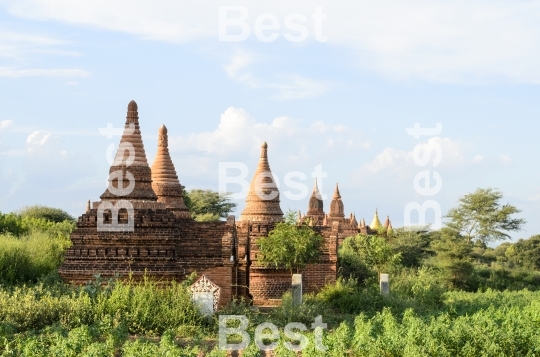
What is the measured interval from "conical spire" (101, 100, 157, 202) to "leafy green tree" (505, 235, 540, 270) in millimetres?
33404

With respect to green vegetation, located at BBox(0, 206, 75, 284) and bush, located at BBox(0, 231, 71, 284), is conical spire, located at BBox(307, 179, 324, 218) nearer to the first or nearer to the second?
green vegetation, located at BBox(0, 206, 75, 284)

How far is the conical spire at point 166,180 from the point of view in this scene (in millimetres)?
24078

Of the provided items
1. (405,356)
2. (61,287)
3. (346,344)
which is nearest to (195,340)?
(346,344)

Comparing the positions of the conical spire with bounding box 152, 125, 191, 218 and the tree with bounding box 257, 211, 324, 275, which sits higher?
the conical spire with bounding box 152, 125, 191, 218

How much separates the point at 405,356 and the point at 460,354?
1407mm

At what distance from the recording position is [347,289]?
66.7 ft

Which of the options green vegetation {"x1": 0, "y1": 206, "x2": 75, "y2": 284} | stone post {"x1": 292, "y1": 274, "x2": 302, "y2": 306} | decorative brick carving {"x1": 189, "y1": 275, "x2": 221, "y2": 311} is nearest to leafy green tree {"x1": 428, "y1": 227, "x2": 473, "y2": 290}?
green vegetation {"x1": 0, "y1": 206, "x2": 75, "y2": 284}

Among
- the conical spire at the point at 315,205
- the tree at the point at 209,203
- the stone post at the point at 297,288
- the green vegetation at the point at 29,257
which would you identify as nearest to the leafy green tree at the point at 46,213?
the tree at the point at 209,203

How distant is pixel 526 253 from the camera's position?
49.2 m

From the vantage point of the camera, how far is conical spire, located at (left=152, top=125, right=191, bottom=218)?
24078mm

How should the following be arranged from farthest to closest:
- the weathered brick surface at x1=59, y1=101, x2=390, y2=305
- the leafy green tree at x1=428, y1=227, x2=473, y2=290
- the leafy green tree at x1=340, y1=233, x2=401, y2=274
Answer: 1. the leafy green tree at x1=428, y1=227, x2=473, y2=290
2. the leafy green tree at x1=340, y1=233, x2=401, y2=274
3. the weathered brick surface at x1=59, y1=101, x2=390, y2=305

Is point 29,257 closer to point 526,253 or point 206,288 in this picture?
point 206,288

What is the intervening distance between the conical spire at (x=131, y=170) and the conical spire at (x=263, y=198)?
470 cm

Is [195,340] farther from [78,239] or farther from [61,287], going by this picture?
[78,239]
